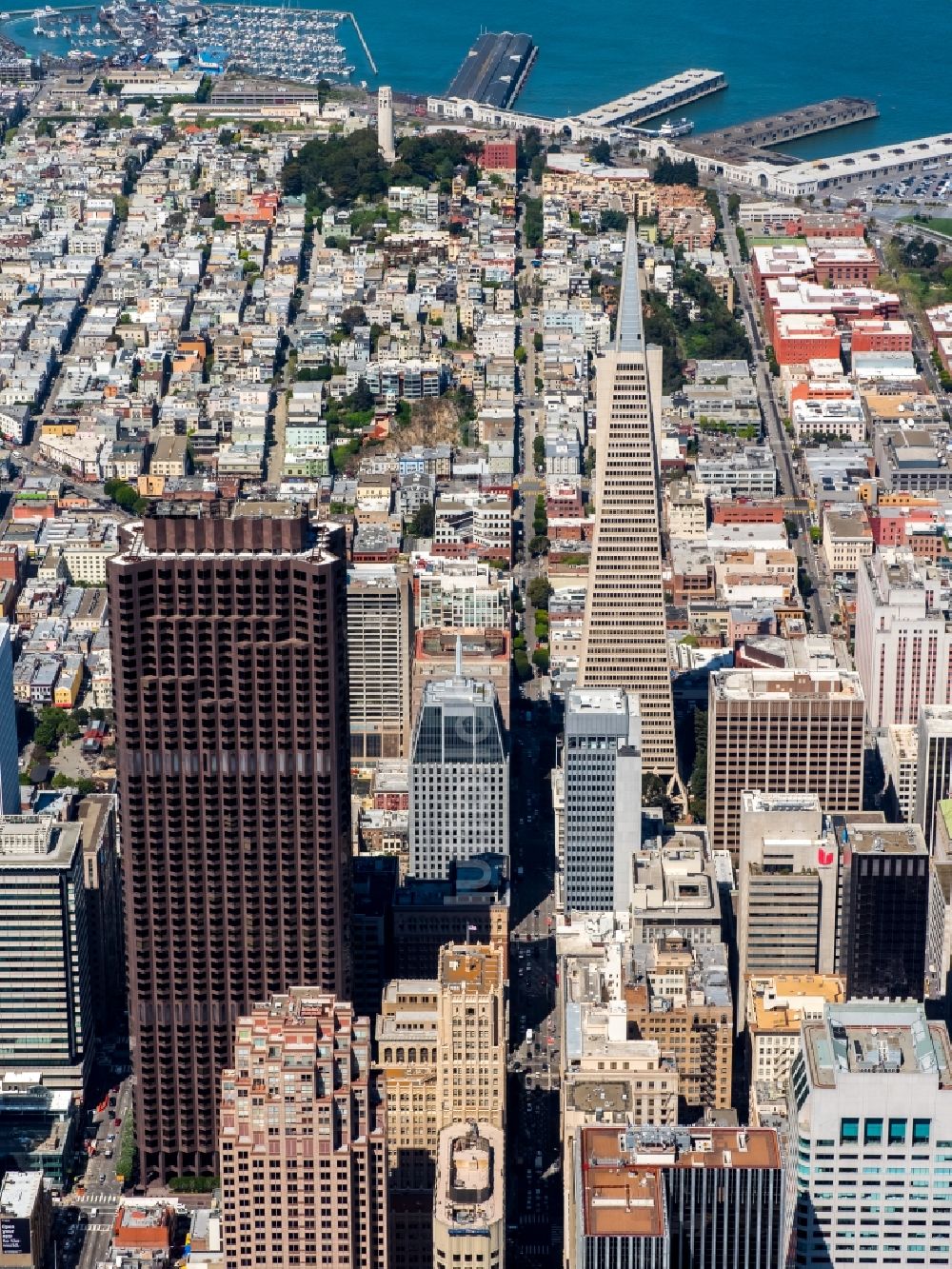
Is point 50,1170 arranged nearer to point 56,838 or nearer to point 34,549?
point 56,838

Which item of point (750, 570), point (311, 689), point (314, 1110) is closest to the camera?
point (314, 1110)

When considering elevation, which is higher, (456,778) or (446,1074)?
(456,778)

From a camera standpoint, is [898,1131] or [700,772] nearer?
[898,1131]

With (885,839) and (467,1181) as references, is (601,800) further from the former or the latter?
(467,1181)

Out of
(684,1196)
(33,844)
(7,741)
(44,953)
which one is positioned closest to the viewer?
(684,1196)

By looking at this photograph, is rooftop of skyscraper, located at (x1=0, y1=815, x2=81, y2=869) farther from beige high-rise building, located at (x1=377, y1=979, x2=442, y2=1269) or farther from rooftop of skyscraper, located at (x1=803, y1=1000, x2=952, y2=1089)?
rooftop of skyscraper, located at (x1=803, y1=1000, x2=952, y2=1089)

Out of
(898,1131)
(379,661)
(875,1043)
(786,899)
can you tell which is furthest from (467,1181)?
(379,661)

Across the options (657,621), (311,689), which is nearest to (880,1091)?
(311,689)
